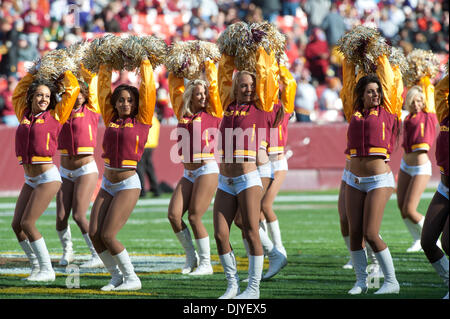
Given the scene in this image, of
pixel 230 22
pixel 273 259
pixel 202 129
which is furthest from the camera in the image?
pixel 230 22

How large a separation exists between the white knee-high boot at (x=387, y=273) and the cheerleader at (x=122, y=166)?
1.73m

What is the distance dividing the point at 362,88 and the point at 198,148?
1.60 meters

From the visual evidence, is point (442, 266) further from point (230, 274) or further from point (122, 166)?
point (122, 166)

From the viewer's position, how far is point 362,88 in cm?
547

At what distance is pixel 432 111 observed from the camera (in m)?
7.30

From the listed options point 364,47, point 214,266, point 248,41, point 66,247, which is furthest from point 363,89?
point 66,247

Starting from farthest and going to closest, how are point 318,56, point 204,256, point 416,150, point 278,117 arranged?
point 318,56 < point 416,150 < point 204,256 < point 278,117

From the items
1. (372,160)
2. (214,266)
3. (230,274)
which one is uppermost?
(372,160)

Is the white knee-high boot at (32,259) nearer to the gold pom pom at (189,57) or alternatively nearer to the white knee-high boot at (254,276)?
the gold pom pom at (189,57)

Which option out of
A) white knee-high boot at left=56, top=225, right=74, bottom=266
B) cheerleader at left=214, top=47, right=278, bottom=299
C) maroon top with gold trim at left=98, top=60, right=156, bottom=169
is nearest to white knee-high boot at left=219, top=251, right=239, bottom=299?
cheerleader at left=214, top=47, right=278, bottom=299

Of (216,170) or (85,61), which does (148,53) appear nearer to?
(85,61)
